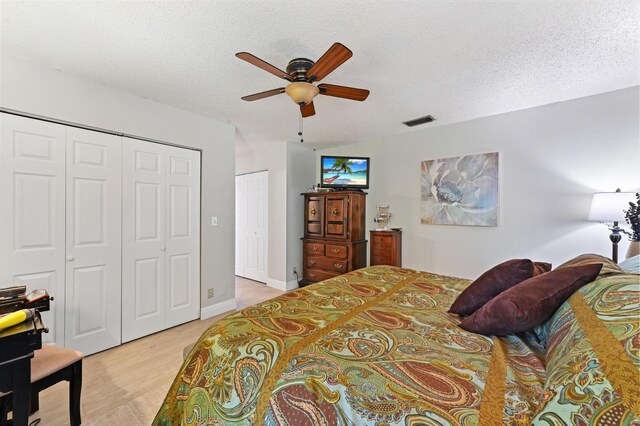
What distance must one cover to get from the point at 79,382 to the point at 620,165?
4.56 meters

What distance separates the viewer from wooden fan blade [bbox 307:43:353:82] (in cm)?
150

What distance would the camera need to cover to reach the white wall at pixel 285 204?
4.40m

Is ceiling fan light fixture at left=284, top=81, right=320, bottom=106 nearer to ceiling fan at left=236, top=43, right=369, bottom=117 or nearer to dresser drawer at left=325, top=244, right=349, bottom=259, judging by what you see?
ceiling fan at left=236, top=43, right=369, bottom=117

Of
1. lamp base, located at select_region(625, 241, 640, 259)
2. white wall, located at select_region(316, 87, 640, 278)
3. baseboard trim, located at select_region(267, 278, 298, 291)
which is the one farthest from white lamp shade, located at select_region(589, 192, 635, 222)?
baseboard trim, located at select_region(267, 278, 298, 291)

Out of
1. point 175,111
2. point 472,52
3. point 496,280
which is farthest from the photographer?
point 175,111

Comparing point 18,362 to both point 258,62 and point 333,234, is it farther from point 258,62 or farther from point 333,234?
point 333,234

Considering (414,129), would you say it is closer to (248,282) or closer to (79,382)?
(248,282)

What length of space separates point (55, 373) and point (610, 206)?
4133mm

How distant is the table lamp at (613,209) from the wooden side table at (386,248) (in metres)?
1.98

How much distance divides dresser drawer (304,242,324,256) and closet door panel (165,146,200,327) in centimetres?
177

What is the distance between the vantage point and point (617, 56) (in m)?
1.95

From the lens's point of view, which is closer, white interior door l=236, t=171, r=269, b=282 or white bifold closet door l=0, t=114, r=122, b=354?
white bifold closet door l=0, t=114, r=122, b=354

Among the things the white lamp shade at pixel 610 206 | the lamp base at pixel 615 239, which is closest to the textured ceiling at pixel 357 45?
the white lamp shade at pixel 610 206

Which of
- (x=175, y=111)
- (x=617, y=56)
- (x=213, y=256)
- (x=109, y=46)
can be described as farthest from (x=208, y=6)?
(x=617, y=56)
